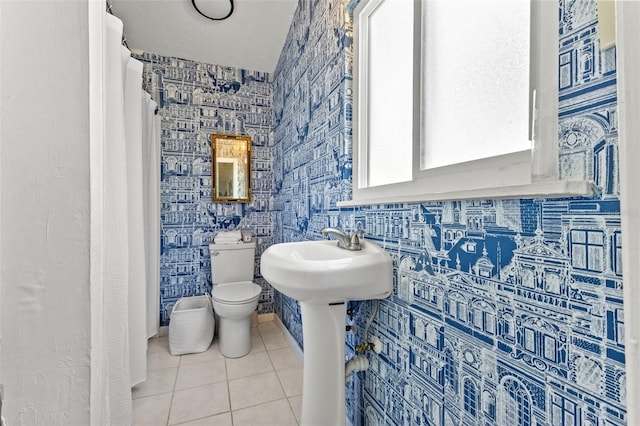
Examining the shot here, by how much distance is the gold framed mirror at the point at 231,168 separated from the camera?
2.53m

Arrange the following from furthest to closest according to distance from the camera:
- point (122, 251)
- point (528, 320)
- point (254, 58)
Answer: point (254, 58) → point (122, 251) → point (528, 320)

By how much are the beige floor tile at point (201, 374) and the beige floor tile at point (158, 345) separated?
0.36 m

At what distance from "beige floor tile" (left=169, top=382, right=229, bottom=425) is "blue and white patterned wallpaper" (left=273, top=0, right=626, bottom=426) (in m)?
0.81

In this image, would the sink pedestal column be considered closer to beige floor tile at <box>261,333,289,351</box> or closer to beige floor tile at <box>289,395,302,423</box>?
beige floor tile at <box>289,395,302,423</box>

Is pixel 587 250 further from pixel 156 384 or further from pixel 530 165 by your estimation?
pixel 156 384

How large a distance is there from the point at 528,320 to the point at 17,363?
2.85 ft

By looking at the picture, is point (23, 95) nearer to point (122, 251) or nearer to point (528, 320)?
point (528, 320)

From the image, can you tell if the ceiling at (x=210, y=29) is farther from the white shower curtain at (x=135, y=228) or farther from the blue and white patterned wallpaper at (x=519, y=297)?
the blue and white patterned wallpaper at (x=519, y=297)

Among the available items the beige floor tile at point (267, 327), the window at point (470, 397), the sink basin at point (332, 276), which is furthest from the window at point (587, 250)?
the beige floor tile at point (267, 327)

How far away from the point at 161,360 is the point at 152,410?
21.4 inches

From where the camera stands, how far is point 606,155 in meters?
0.44

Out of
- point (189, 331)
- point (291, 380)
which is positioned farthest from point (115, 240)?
point (291, 380)

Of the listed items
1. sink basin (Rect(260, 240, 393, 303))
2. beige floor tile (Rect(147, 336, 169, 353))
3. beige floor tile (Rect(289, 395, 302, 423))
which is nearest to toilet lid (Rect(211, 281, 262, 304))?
beige floor tile (Rect(147, 336, 169, 353))

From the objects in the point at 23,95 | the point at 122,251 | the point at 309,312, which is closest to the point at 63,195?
the point at 23,95
